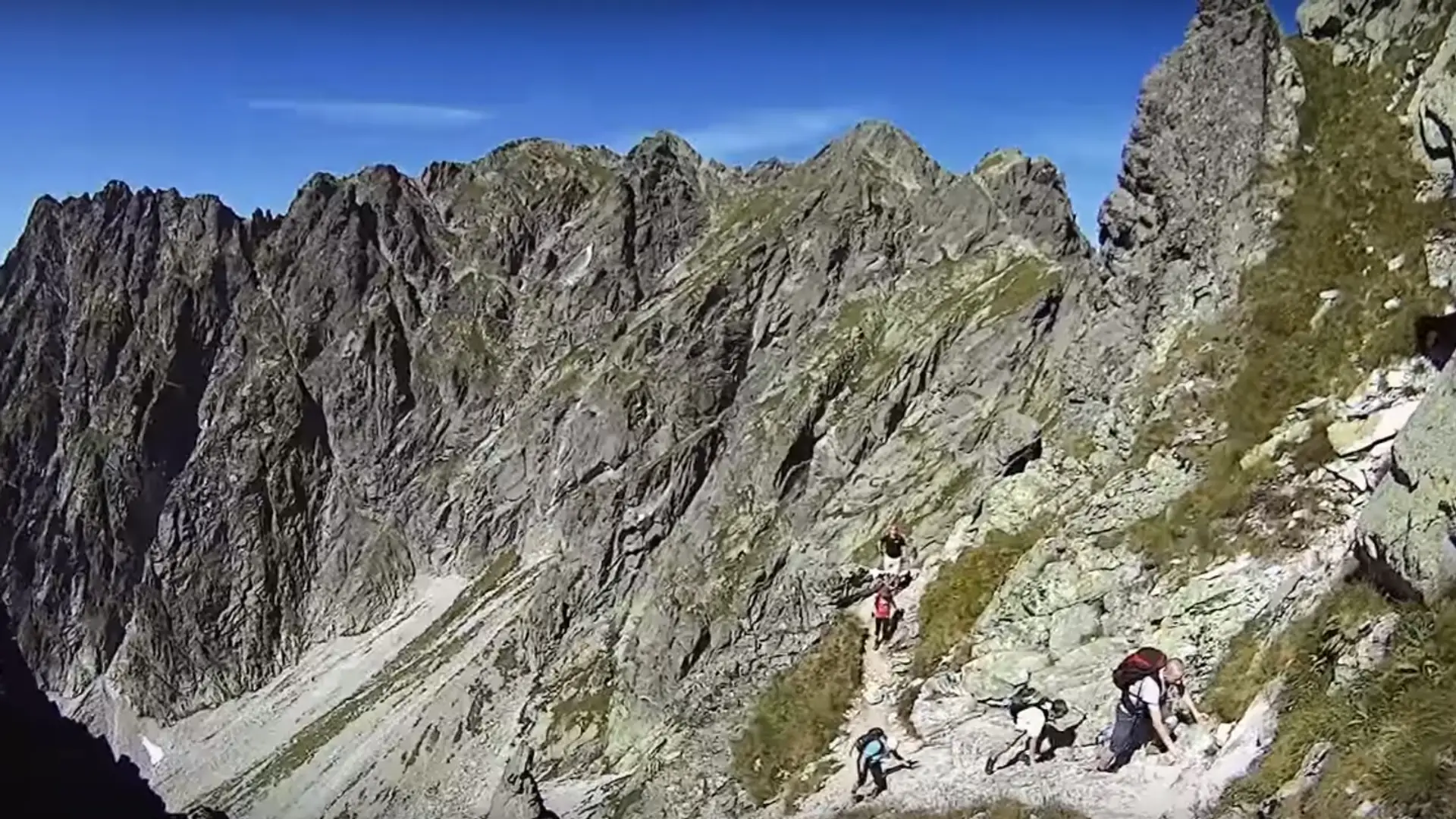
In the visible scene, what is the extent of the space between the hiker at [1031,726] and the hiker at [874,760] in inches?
81.6

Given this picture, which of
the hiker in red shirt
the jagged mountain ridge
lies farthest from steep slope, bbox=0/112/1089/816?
the hiker in red shirt

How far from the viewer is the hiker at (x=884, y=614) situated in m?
32.2

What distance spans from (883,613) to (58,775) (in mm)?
28473

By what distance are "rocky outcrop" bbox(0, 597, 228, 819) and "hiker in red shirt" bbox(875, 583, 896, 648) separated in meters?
23.1

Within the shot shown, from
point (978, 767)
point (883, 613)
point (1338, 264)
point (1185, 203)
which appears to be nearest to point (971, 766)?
point (978, 767)

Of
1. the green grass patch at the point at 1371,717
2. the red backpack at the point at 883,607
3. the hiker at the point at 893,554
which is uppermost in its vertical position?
the hiker at the point at 893,554

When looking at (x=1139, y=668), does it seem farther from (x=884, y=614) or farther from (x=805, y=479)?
(x=805, y=479)

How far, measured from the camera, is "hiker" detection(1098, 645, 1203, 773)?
20188mm

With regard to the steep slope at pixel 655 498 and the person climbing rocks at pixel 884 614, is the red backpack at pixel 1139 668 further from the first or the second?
the steep slope at pixel 655 498

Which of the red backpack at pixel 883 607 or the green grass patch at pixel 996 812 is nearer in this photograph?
the green grass patch at pixel 996 812

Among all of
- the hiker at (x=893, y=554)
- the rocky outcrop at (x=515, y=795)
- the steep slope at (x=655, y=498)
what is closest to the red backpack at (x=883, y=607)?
the hiker at (x=893, y=554)

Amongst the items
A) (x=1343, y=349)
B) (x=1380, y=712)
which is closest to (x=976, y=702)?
(x=1343, y=349)

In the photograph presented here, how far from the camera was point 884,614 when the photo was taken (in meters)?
32.2

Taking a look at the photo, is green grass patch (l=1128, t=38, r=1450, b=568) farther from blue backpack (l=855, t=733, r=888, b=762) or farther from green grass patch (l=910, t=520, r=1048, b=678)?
blue backpack (l=855, t=733, r=888, b=762)
